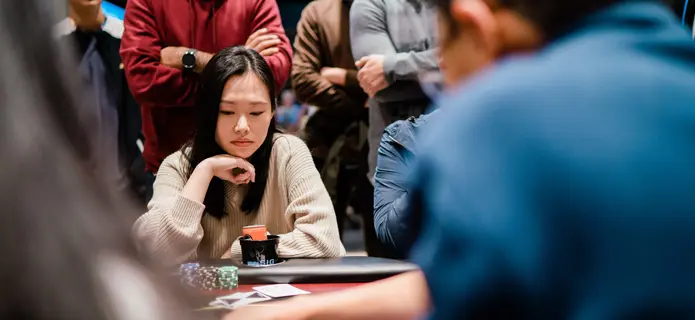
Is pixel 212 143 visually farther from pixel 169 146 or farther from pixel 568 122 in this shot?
pixel 568 122

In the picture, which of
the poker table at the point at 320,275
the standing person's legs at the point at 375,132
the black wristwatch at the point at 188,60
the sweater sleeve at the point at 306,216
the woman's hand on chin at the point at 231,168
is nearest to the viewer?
the poker table at the point at 320,275

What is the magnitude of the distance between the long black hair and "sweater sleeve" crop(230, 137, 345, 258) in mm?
100

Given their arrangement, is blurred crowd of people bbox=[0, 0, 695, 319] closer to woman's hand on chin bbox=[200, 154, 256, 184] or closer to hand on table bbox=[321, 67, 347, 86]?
woman's hand on chin bbox=[200, 154, 256, 184]

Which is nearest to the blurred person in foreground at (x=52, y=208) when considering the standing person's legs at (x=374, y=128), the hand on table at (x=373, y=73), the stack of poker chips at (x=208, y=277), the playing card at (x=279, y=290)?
the stack of poker chips at (x=208, y=277)

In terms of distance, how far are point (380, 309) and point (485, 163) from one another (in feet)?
1.31

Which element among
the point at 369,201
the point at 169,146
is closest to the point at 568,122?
the point at 169,146

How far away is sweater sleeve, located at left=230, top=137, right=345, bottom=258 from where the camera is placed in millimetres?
2191

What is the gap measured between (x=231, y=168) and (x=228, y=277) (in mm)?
679

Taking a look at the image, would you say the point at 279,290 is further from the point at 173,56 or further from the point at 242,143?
the point at 173,56

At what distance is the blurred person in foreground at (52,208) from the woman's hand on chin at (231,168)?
5.93 feet

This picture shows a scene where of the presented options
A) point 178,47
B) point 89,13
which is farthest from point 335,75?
point 89,13

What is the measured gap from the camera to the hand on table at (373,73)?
2711mm

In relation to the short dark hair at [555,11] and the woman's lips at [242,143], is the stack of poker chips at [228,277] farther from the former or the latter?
the short dark hair at [555,11]

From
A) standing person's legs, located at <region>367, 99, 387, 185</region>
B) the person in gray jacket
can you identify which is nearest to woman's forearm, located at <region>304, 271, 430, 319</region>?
the person in gray jacket
